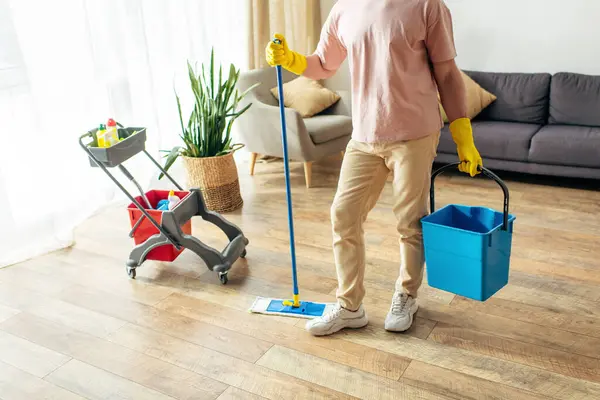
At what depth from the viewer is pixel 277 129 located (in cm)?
403

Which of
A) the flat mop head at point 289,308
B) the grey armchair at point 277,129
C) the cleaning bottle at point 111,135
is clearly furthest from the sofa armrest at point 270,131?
the flat mop head at point 289,308

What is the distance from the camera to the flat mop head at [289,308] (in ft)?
8.13

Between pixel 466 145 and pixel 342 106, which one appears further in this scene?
pixel 342 106

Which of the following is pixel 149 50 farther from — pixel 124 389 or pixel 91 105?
pixel 124 389

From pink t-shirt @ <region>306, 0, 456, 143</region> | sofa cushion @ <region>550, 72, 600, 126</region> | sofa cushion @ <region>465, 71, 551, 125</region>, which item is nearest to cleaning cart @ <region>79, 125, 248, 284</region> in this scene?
pink t-shirt @ <region>306, 0, 456, 143</region>

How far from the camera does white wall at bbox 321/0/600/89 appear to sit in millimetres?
4215

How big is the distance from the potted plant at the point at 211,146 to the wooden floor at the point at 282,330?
0.36 metres

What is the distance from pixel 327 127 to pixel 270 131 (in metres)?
0.38

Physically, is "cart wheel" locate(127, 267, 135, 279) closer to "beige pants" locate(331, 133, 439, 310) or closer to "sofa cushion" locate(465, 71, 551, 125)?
"beige pants" locate(331, 133, 439, 310)

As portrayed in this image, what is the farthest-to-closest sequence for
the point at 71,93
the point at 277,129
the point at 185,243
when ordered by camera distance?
the point at 277,129 < the point at 71,93 < the point at 185,243

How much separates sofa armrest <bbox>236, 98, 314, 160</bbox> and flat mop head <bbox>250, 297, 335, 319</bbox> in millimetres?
1537

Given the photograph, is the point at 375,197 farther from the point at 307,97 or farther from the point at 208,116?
the point at 307,97

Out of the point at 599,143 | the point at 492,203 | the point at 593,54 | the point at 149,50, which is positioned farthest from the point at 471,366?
the point at 593,54

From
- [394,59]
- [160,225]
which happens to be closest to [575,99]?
A: [394,59]
